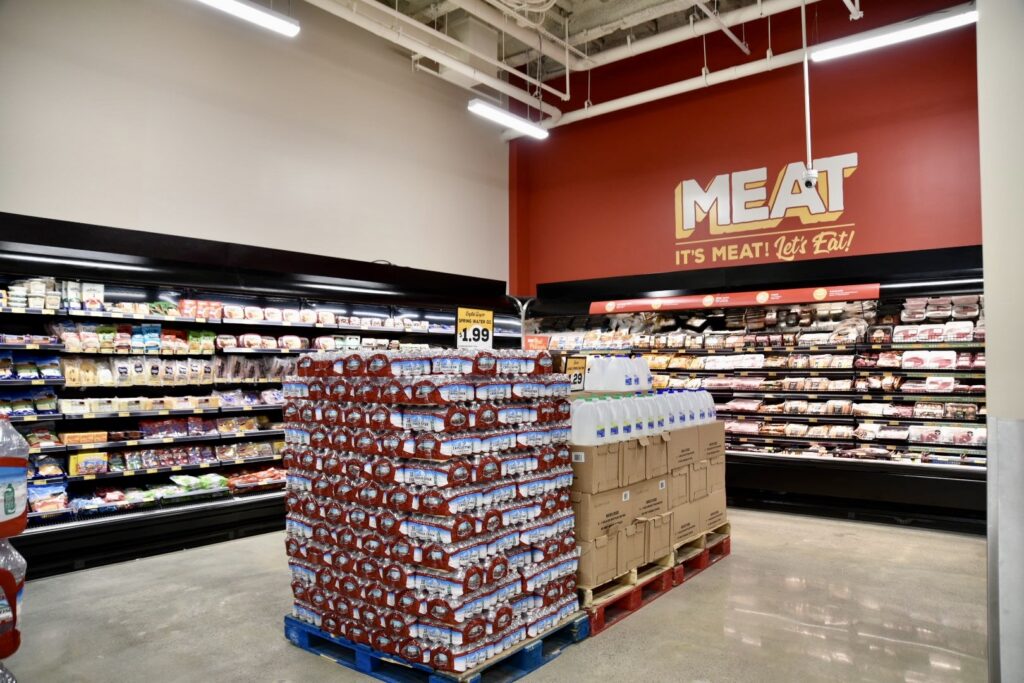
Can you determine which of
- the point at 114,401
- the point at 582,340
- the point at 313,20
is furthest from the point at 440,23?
the point at 114,401

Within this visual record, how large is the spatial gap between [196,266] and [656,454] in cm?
426

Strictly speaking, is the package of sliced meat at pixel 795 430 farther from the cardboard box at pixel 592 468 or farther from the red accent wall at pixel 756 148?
the cardboard box at pixel 592 468

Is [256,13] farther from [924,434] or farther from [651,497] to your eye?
[924,434]

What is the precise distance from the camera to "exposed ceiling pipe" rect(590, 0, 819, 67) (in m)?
7.17

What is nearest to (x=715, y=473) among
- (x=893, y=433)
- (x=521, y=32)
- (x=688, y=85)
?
(x=893, y=433)

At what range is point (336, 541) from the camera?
3770mm

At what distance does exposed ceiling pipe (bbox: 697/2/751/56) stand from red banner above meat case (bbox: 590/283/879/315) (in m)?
2.99

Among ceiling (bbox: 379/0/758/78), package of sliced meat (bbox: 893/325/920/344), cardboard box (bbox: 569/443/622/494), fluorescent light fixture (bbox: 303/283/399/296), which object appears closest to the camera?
cardboard box (bbox: 569/443/622/494)

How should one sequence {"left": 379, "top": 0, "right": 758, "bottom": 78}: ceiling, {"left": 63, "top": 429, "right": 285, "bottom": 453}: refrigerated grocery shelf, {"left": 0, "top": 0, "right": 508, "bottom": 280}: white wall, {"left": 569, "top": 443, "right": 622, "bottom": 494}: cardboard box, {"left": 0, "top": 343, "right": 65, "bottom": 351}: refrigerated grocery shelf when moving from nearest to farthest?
{"left": 569, "top": 443, "right": 622, "bottom": 494}: cardboard box → {"left": 0, "top": 343, "right": 65, "bottom": 351}: refrigerated grocery shelf → {"left": 63, "top": 429, "right": 285, "bottom": 453}: refrigerated grocery shelf → {"left": 0, "top": 0, "right": 508, "bottom": 280}: white wall → {"left": 379, "top": 0, "right": 758, "bottom": 78}: ceiling

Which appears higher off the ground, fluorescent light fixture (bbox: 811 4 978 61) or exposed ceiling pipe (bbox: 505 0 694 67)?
exposed ceiling pipe (bbox: 505 0 694 67)

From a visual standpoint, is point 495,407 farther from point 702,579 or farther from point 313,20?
point 313,20

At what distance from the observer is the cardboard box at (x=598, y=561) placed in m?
4.01

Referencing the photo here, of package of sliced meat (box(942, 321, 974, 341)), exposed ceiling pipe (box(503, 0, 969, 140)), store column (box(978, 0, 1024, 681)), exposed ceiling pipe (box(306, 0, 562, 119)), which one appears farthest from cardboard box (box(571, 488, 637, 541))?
exposed ceiling pipe (box(503, 0, 969, 140))

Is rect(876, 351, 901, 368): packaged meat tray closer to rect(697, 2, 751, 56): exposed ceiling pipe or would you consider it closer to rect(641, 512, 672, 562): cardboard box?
rect(641, 512, 672, 562): cardboard box
